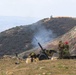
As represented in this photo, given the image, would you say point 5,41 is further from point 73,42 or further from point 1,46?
point 73,42

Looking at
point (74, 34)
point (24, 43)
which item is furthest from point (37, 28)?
point (74, 34)

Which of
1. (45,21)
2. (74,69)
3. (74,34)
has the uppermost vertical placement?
(45,21)

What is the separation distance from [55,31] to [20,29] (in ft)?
31.5

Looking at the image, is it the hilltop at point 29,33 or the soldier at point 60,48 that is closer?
the soldier at point 60,48

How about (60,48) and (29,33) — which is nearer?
(60,48)

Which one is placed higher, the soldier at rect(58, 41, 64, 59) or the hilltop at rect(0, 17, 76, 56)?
the hilltop at rect(0, 17, 76, 56)

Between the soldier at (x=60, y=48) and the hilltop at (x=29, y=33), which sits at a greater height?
the hilltop at (x=29, y=33)

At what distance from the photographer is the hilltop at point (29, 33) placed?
70562 mm

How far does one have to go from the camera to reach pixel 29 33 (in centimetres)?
7994

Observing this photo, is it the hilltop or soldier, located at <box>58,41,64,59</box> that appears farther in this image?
the hilltop

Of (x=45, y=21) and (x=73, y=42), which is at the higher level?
(x=45, y=21)

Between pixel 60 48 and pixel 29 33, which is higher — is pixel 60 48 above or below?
below

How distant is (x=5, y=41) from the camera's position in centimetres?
7538

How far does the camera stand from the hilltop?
7056cm
